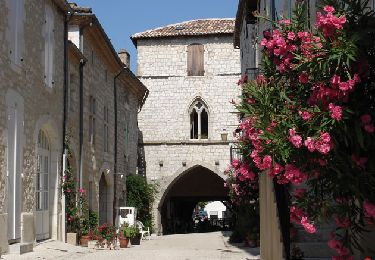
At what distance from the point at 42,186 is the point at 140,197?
13053 millimetres

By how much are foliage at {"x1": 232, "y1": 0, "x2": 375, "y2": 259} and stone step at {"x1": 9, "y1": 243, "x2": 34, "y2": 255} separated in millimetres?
6396

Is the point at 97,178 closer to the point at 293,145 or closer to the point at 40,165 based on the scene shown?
the point at 40,165

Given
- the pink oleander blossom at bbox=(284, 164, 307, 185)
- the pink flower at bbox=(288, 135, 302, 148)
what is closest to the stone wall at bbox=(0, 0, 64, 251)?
the pink oleander blossom at bbox=(284, 164, 307, 185)

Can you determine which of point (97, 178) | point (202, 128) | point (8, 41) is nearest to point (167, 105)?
point (202, 128)

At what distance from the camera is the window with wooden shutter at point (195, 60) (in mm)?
30031

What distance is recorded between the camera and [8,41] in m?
10.7

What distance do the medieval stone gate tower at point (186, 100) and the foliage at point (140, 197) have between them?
6.64 ft

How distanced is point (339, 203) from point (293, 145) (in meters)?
0.57

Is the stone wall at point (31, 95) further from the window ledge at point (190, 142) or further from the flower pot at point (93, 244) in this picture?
the window ledge at point (190, 142)

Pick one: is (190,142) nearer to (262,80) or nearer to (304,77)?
(262,80)

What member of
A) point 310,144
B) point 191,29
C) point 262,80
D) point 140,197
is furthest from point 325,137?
point 191,29

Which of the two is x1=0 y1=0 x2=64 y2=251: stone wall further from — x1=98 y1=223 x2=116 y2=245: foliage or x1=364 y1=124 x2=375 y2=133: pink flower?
x1=364 y1=124 x2=375 y2=133: pink flower

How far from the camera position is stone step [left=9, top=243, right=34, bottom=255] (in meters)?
10.4

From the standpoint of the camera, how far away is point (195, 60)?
3008 cm
